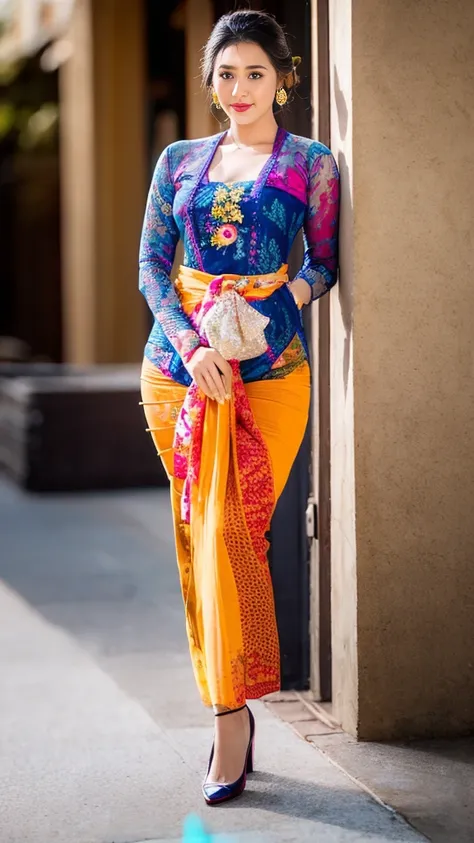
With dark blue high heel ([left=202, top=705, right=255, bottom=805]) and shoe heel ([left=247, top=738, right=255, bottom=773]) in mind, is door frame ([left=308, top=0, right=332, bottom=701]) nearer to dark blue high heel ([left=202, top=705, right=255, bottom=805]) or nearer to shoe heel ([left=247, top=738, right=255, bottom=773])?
shoe heel ([left=247, top=738, right=255, bottom=773])

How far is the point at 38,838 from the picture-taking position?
328 cm

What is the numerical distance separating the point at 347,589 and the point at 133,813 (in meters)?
0.99

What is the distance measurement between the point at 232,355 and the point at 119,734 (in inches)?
52.8

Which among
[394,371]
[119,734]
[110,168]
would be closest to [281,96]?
[394,371]

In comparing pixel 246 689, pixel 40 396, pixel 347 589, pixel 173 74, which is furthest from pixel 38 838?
pixel 173 74

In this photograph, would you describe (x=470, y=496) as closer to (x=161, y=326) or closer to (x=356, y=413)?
(x=356, y=413)

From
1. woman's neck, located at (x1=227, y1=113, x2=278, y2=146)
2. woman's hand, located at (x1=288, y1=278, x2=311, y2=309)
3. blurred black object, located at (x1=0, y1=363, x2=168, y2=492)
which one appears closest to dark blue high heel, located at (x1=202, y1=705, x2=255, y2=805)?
woman's hand, located at (x1=288, y1=278, x2=311, y2=309)

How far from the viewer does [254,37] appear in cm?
361

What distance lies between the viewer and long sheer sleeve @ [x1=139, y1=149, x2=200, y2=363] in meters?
3.62

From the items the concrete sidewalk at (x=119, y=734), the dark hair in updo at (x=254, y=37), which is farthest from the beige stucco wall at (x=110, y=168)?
the dark hair in updo at (x=254, y=37)

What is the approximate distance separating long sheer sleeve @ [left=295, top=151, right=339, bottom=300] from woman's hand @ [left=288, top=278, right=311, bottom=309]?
0.11 feet

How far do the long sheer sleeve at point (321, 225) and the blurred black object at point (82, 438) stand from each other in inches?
206

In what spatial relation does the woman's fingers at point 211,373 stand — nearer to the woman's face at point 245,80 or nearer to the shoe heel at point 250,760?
the woman's face at point 245,80

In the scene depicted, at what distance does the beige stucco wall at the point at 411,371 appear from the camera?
385 cm
